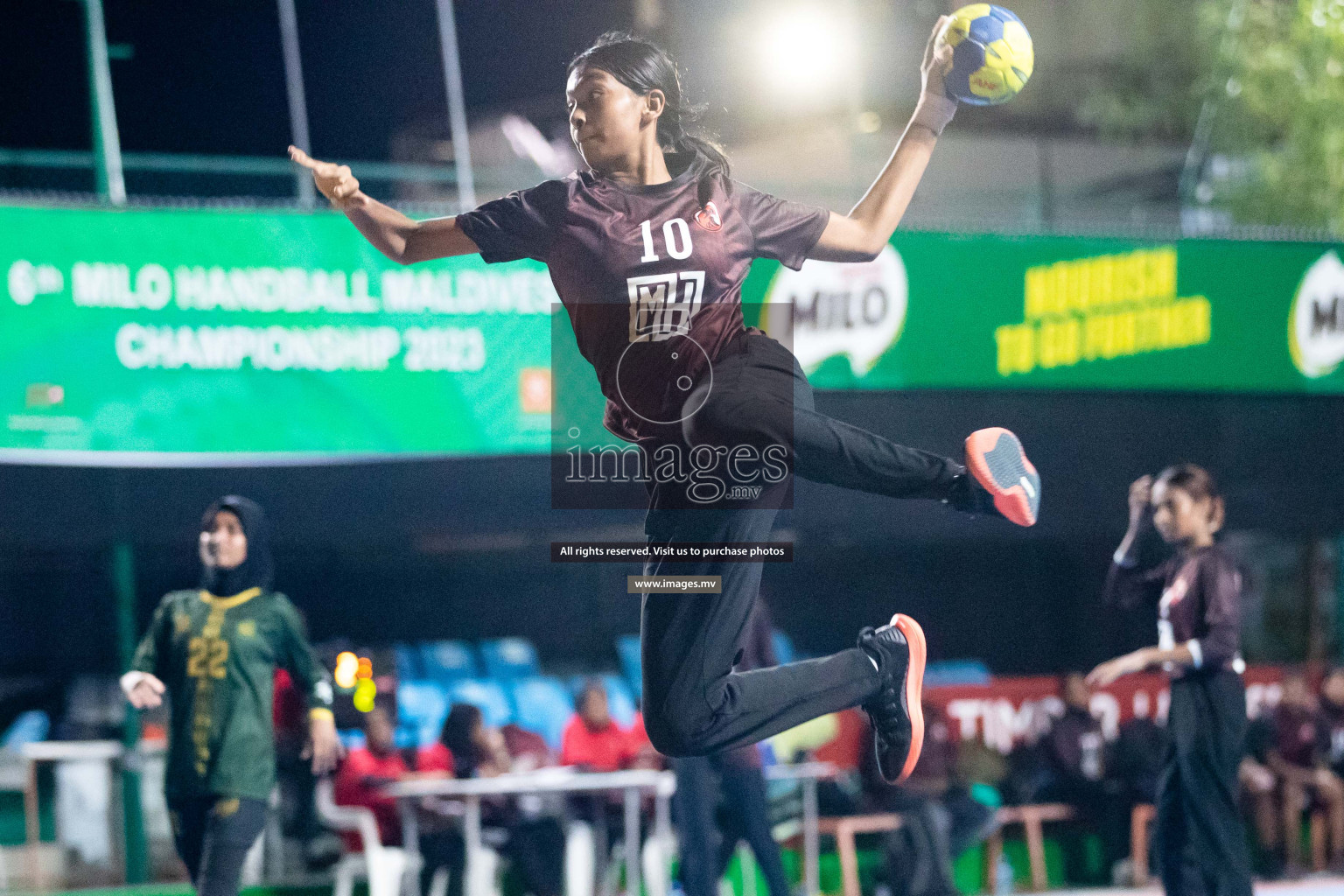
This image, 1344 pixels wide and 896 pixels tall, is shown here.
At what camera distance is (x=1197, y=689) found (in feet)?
17.9

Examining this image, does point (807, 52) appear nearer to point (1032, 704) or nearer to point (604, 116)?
point (604, 116)

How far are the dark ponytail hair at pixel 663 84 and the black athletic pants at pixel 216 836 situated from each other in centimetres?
254

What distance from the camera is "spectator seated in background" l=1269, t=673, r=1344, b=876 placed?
7863 mm

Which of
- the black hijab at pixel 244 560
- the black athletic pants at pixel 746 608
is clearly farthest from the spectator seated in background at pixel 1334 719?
the black hijab at pixel 244 560

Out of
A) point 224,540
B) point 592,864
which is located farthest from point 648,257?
point 592,864

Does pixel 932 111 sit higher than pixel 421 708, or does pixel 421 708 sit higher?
pixel 932 111

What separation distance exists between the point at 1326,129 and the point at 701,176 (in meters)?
5.54

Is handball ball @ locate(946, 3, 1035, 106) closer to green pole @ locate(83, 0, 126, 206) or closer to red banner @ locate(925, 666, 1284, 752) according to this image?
red banner @ locate(925, 666, 1284, 752)

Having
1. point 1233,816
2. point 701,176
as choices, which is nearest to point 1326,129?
point 1233,816

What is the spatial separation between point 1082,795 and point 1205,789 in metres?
2.26

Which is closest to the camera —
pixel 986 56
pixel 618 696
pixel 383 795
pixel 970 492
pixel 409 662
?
pixel 970 492

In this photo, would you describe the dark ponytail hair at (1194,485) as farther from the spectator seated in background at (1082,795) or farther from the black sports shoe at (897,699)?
the spectator seated in background at (1082,795)

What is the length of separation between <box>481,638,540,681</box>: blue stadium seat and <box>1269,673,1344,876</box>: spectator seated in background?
13.4 ft

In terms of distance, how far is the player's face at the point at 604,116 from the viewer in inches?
176
